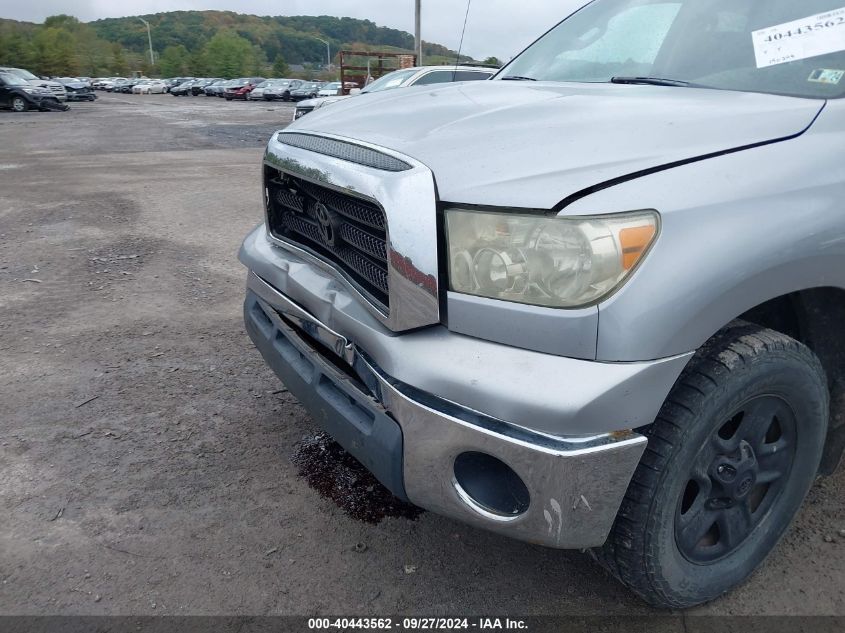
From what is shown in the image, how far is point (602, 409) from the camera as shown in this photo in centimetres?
155

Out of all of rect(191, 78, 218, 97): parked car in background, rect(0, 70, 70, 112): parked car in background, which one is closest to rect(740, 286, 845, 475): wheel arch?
rect(0, 70, 70, 112): parked car in background

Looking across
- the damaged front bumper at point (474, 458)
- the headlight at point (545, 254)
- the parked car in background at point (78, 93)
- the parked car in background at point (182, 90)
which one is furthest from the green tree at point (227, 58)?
the headlight at point (545, 254)

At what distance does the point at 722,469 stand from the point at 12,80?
31984mm

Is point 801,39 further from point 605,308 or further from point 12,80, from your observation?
point 12,80

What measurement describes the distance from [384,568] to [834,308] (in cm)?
165

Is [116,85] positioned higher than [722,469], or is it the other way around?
[722,469]

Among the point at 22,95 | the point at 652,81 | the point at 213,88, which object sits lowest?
the point at 213,88

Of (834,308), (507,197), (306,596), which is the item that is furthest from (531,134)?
(306,596)

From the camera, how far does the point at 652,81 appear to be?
8.16ft

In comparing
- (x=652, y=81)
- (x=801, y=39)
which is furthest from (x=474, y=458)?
(x=801, y=39)

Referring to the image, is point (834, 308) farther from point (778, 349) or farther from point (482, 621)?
point (482, 621)

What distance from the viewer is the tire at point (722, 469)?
5.60ft

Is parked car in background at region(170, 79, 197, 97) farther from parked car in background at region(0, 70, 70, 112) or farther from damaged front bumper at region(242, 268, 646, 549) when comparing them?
damaged front bumper at region(242, 268, 646, 549)

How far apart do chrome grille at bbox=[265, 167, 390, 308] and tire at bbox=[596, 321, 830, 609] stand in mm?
853
